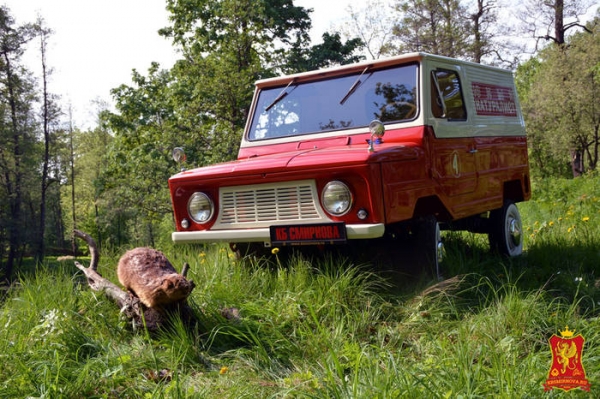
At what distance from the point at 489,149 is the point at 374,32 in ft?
86.1

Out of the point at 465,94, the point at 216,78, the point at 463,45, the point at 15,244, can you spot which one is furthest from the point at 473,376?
the point at 15,244

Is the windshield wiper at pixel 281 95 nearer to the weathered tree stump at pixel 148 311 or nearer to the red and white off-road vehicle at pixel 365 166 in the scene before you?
the red and white off-road vehicle at pixel 365 166

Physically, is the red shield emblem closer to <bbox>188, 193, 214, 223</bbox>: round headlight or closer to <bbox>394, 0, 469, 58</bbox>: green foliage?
<bbox>188, 193, 214, 223</bbox>: round headlight

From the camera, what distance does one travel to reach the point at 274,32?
74.7ft

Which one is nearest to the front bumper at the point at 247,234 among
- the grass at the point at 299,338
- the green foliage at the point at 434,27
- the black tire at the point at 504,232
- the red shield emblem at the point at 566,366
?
the grass at the point at 299,338

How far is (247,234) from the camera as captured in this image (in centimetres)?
506

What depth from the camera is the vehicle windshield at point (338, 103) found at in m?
5.77

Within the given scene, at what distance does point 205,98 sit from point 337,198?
16.4 meters

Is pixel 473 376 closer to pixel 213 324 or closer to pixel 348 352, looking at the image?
pixel 348 352

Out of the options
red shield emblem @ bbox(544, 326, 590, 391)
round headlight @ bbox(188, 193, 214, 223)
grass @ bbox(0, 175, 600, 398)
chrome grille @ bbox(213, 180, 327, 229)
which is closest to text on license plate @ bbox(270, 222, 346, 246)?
chrome grille @ bbox(213, 180, 327, 229)

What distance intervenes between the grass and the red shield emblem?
2.9 inches

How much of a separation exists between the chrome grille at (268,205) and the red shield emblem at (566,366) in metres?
2.20

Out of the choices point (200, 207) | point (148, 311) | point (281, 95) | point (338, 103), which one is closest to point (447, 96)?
point (338, 103)

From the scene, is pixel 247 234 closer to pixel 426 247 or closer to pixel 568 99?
pixel 426 247
